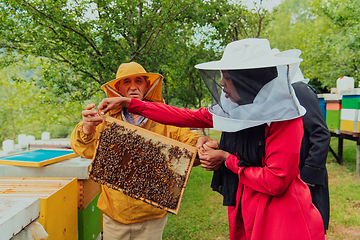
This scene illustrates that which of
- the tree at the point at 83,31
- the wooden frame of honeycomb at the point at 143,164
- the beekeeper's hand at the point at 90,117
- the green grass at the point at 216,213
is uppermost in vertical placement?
the tree at the point at 83,31

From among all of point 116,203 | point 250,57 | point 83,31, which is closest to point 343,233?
point 116,203

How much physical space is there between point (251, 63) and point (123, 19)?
4323 millimetres

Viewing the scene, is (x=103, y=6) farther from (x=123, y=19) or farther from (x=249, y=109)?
(x=249, y=109)

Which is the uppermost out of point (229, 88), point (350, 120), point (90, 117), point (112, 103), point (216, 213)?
point (229, 88)

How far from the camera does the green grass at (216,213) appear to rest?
443 centimetres

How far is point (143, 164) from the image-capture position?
1.93m

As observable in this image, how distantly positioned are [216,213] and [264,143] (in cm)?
424

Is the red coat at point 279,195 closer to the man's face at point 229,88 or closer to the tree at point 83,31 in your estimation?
the man's face at point 229,88

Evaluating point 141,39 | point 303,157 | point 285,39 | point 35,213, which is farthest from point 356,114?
point 285,39

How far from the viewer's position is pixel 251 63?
1.42m

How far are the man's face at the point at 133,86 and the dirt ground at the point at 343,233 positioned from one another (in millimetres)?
4226

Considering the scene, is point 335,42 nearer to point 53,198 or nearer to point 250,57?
point 250,57

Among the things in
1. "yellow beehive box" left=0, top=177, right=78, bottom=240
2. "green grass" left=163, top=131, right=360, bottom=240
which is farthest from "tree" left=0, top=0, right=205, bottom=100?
"green grass" left=163, top=131, right=360, bottom=240

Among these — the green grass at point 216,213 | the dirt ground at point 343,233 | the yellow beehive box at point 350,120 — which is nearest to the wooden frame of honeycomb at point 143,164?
the green grass at point 216,213
